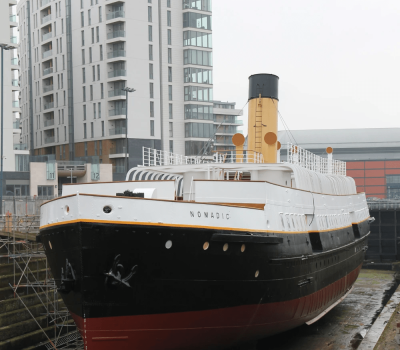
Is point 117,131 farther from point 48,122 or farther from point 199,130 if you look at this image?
point 199,130

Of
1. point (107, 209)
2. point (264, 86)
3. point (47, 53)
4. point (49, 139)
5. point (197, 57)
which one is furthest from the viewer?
point (49, 139)

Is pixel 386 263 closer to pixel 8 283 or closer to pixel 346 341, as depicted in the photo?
pixel 346 341

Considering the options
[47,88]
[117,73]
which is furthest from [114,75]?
[47,88]

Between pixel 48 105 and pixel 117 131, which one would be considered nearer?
pixel 117 131

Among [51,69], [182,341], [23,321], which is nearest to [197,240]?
[182,341]

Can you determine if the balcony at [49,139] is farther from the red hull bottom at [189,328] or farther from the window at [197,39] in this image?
the red hull bottom at [189,328]

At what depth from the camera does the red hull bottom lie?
1262 cm

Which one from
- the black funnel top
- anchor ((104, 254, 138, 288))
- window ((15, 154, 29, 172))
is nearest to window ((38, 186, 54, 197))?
window ((15, 154, 29, 172))

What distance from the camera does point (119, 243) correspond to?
40.1 feet

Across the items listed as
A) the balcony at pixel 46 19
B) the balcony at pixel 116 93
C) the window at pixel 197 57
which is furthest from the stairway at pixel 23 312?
the balcony at pixel 46 19

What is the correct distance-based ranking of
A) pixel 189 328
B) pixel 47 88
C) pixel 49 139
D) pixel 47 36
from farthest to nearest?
pixel 49 139, pixel 47 88, pixel 47 36, pixel 189 328

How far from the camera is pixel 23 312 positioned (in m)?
18.3

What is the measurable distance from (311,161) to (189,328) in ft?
38.3

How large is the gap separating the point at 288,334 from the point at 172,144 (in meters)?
46.7
